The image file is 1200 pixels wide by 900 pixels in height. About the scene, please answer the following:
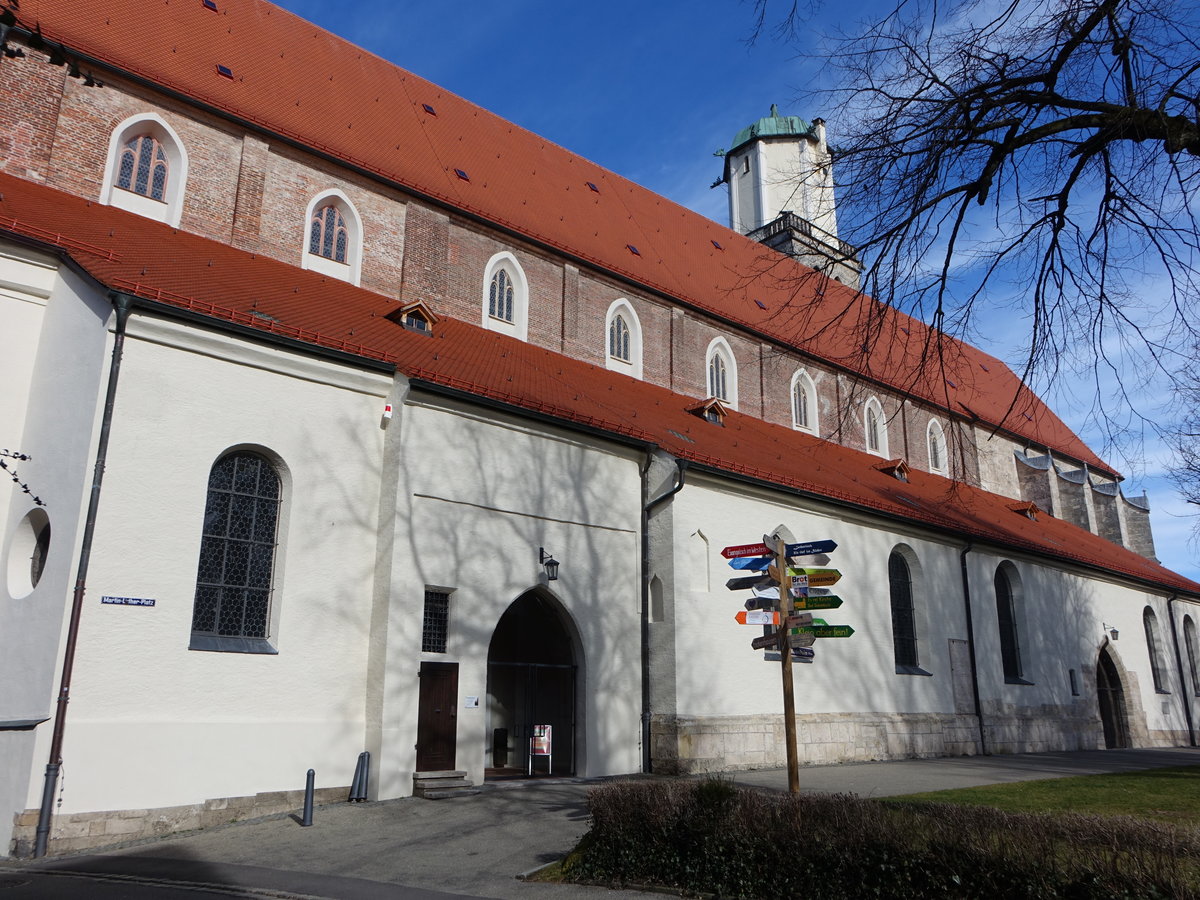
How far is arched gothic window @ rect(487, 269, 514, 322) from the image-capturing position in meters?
18.6

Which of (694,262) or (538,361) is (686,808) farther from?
(694,262)

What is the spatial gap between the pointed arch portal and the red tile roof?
5.77m

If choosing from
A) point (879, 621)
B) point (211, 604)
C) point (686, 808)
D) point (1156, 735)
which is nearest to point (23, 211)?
point (211, 604)

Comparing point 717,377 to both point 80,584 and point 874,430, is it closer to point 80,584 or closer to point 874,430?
point 874,430

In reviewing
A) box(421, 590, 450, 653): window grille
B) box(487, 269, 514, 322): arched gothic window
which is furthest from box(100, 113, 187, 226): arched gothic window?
box(421, 590, 450, 653): window grille

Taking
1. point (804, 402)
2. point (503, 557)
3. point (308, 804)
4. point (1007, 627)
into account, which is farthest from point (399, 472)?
point (1007, 627)

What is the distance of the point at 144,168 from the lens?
15.0 meters

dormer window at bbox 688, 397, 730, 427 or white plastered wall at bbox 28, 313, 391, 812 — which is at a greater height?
dormer window at bbox 688, 397, 730, 427

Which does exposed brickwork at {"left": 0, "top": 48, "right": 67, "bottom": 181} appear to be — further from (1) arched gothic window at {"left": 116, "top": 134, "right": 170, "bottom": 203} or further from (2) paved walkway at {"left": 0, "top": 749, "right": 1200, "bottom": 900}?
(2) paved walkway at {"left": 0, "top": 749, "right": 1200, "bottom": 900}

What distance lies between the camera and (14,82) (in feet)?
44.8

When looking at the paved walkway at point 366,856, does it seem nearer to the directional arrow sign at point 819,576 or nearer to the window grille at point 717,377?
the directional arrow sign at point 819,576

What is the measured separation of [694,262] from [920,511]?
8.48 metres

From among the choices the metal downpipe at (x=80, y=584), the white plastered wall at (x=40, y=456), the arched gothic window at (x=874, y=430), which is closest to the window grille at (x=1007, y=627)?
the arched gothic window at (x=874, y=430)

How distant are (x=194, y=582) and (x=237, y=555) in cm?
78
